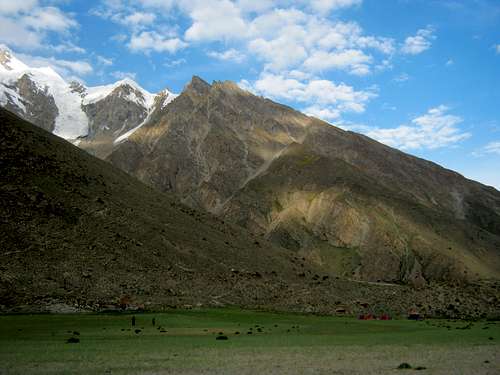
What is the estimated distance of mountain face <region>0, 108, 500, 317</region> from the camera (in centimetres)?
5841

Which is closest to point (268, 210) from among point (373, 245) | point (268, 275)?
point (373, 245)

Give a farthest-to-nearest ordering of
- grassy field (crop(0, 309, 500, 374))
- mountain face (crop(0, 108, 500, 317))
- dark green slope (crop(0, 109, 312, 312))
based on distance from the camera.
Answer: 1. dark green slope (crop(0, 109, 312, 312))
2. mountain face (crop(0, 108, 500, 317))
3. grassy field (crop(0, 309, 500, 374))

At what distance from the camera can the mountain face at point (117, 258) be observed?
5841 centimetres

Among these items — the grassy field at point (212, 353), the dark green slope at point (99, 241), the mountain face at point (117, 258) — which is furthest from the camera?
the dark green slope at point (99, 241)

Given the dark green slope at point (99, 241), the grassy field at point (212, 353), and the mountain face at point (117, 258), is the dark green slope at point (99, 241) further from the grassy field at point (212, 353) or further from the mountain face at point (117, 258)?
the grassy field at point (212, 353)

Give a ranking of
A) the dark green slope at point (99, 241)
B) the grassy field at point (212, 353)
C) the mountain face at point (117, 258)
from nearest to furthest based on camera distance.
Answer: the grassy field at point (212, 353)
the mountain face at point (117, 258)
the dark green slope at point (99, 241)

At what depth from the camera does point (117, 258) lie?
69.2 m

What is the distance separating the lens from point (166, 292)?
2539 inches

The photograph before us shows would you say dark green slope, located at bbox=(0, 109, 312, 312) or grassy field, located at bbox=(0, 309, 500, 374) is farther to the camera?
dark green slope, located at bbox=(0, 109, 312, 312)

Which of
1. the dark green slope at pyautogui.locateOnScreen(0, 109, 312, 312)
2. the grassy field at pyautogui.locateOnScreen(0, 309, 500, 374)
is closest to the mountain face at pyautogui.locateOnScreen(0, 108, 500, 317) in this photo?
the dark green slope at pyautogui.locateOnScreen(0, 109, 312, 312)

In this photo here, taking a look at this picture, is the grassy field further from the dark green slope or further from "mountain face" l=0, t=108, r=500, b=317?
the dark green slope

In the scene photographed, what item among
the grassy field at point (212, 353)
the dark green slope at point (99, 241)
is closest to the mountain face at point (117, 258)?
the dark green slope at point (99, 241)

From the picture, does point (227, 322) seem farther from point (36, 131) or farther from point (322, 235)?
point (322, 235)

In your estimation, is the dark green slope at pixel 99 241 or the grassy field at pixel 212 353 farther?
the dark green slope at pixel 99 241
